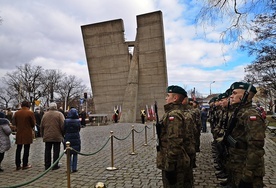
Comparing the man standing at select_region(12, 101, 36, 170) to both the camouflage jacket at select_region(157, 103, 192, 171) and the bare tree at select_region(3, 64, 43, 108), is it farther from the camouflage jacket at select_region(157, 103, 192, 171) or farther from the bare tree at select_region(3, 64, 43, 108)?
the bare tree at select_region(3, 64, 43, 108)

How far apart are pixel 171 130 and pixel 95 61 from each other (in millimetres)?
28739

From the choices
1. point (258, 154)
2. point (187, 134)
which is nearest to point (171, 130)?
point (187, 134)

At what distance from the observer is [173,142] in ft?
11.4

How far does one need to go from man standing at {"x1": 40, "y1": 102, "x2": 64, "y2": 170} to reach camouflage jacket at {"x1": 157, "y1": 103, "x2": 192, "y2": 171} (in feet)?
13.9

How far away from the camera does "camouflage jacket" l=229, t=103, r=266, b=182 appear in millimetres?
3071

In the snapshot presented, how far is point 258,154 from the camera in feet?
10.0

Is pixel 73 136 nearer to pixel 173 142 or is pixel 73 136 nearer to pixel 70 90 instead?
pixel 173 142

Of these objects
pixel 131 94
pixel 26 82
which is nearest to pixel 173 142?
pixel 131 94

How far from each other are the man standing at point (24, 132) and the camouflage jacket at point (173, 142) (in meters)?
4.92

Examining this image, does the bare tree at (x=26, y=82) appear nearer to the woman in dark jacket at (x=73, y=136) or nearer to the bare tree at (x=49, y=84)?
the bare tree at (x=49, y=84)

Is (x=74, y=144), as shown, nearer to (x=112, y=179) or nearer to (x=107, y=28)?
(x=112, y=179)

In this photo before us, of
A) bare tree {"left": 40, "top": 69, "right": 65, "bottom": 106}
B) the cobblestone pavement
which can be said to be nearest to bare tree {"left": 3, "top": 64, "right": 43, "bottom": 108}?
bare tree {"left": 40, "top": 69, "right": 65, "bottom": 106}

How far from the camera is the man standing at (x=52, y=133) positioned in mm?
7102

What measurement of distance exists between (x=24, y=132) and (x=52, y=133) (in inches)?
33.9
